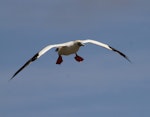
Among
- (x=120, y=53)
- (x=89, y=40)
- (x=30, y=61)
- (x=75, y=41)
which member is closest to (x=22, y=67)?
(x=30, y=61)

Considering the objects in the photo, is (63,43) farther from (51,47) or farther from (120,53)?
(120,53)

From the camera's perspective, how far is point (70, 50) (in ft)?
177

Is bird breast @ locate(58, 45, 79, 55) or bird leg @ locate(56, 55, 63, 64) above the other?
bird leg @ locate(56, 55, 63, 64)

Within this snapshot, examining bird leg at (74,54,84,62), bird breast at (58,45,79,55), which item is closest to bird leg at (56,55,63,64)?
bird leg at (74,54,84,62)

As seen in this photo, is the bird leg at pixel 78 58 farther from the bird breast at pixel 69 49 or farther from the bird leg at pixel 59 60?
the bird breast at pixel 69 49

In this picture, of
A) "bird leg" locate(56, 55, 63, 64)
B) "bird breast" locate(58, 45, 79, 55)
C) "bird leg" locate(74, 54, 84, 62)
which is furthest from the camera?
"bird leg" locate(74, 54, 84, 62)

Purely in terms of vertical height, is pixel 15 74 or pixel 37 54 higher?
pixel 37 54

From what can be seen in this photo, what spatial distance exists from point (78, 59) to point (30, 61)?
6.89m

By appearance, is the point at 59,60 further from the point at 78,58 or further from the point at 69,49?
the point at 69,49

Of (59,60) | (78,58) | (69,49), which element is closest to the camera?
(69,49)

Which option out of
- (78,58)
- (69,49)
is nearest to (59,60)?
(78,58)

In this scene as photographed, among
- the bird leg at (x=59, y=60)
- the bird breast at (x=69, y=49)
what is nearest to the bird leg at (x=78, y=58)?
the bird leg at (x=59, y=60)

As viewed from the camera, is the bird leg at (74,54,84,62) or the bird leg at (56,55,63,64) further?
the bird leg at (74,54,84,62)

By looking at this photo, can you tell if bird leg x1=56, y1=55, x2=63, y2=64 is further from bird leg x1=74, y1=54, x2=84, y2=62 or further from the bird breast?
the bird breast
